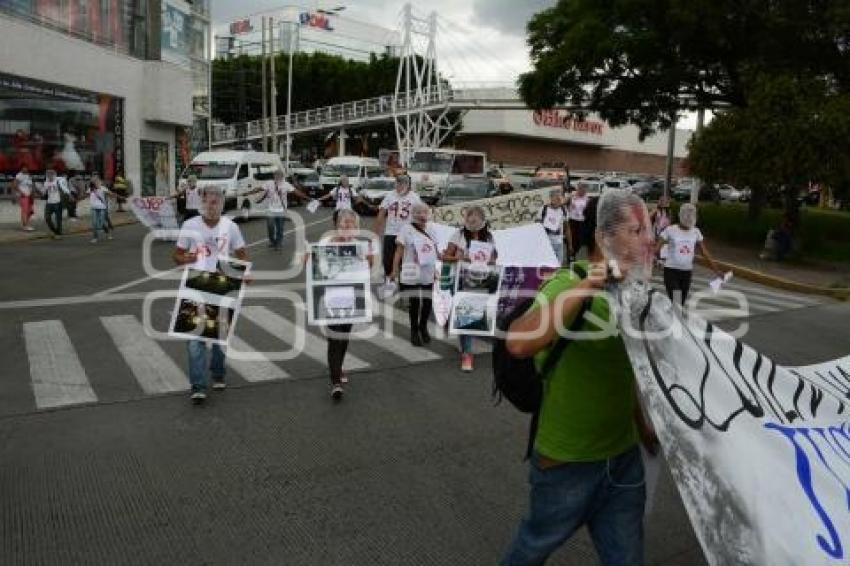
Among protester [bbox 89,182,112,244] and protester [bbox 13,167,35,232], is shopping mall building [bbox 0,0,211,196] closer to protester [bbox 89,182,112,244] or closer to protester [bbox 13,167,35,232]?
protester [bbox 13,167,35,232]

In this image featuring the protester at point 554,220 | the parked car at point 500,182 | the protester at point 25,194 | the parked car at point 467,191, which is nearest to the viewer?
the protester at point 554,220

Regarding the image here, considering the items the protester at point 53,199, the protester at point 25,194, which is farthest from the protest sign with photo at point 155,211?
the protester at point 25,194

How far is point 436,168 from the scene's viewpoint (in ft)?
124

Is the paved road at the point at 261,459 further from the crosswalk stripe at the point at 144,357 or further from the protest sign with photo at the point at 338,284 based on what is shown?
the protest sign with photo at the point at 338,284

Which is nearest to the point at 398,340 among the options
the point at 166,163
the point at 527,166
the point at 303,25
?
the point at 166,163

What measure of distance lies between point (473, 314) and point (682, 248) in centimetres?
366

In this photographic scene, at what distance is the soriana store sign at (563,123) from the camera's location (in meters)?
74.6

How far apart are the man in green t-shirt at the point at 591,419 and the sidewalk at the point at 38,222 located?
20013 mm

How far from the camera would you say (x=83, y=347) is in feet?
30.0

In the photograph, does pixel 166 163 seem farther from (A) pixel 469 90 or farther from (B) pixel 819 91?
(A) pixel 469 90

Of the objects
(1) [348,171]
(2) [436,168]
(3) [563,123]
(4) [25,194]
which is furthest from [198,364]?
(3) [563,123]

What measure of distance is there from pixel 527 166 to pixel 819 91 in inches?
2150

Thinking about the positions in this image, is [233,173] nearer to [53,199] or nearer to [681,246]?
[53,199]

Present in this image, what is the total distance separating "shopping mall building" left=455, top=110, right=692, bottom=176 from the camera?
71938 mm
